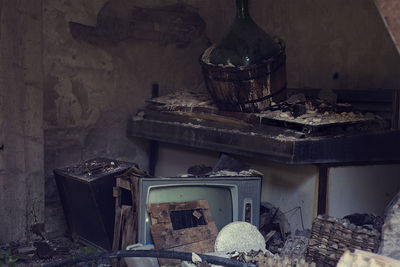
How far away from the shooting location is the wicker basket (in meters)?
2.59

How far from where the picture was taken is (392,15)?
2.06 m

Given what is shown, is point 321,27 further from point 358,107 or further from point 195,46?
point 195,46

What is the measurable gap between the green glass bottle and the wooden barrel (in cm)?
6

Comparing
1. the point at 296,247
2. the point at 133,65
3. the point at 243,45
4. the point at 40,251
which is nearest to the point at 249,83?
the point at 243,45

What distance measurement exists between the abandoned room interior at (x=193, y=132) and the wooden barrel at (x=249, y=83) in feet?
0.04

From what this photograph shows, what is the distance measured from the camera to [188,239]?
3.43 metres

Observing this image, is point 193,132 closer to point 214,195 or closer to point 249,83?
point 249,83

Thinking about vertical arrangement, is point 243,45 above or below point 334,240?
above

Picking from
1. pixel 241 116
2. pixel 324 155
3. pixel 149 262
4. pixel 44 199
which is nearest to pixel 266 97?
pixel 241 116

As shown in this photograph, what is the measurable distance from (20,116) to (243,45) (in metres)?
2.13

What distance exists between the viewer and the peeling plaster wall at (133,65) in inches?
175

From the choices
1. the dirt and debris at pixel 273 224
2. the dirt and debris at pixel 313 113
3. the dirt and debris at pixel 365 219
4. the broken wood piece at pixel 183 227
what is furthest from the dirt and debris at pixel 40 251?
the dirt and debris at pixel 365 219

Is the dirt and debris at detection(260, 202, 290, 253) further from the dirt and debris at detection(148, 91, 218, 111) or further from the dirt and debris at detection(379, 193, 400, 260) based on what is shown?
the dirt and debris at detection(379, 193, 400, 260)

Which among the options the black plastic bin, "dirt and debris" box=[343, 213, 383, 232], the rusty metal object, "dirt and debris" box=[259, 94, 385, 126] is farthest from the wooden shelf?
the rusty metal object
